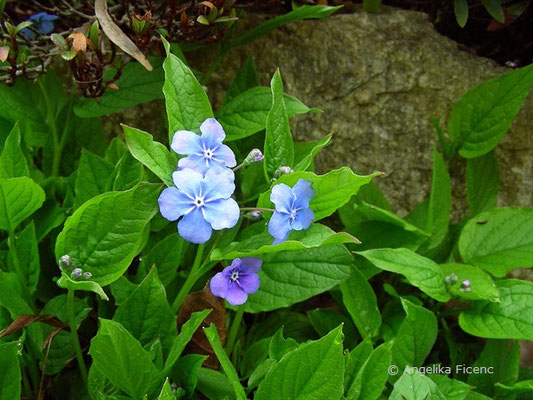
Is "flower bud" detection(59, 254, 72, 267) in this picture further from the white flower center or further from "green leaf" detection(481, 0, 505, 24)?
"green leaf" detection(481, 0, 505, 24)

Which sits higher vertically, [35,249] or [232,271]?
[232,271]

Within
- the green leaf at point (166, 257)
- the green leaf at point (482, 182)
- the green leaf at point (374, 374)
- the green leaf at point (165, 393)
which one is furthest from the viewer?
the green leaf at point (482, 182)

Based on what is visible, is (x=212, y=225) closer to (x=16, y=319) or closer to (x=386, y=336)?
(x=16, y=319)

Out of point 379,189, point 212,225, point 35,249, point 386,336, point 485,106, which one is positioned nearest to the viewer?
point 212,225

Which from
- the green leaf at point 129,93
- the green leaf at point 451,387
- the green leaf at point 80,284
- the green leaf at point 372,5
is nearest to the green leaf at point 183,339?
the green leaf at point 80,284

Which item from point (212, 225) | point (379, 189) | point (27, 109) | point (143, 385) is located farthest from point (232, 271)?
point (27, 109)

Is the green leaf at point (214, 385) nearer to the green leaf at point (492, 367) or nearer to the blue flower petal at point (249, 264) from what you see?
the blue flower petal at point (249, 264)
